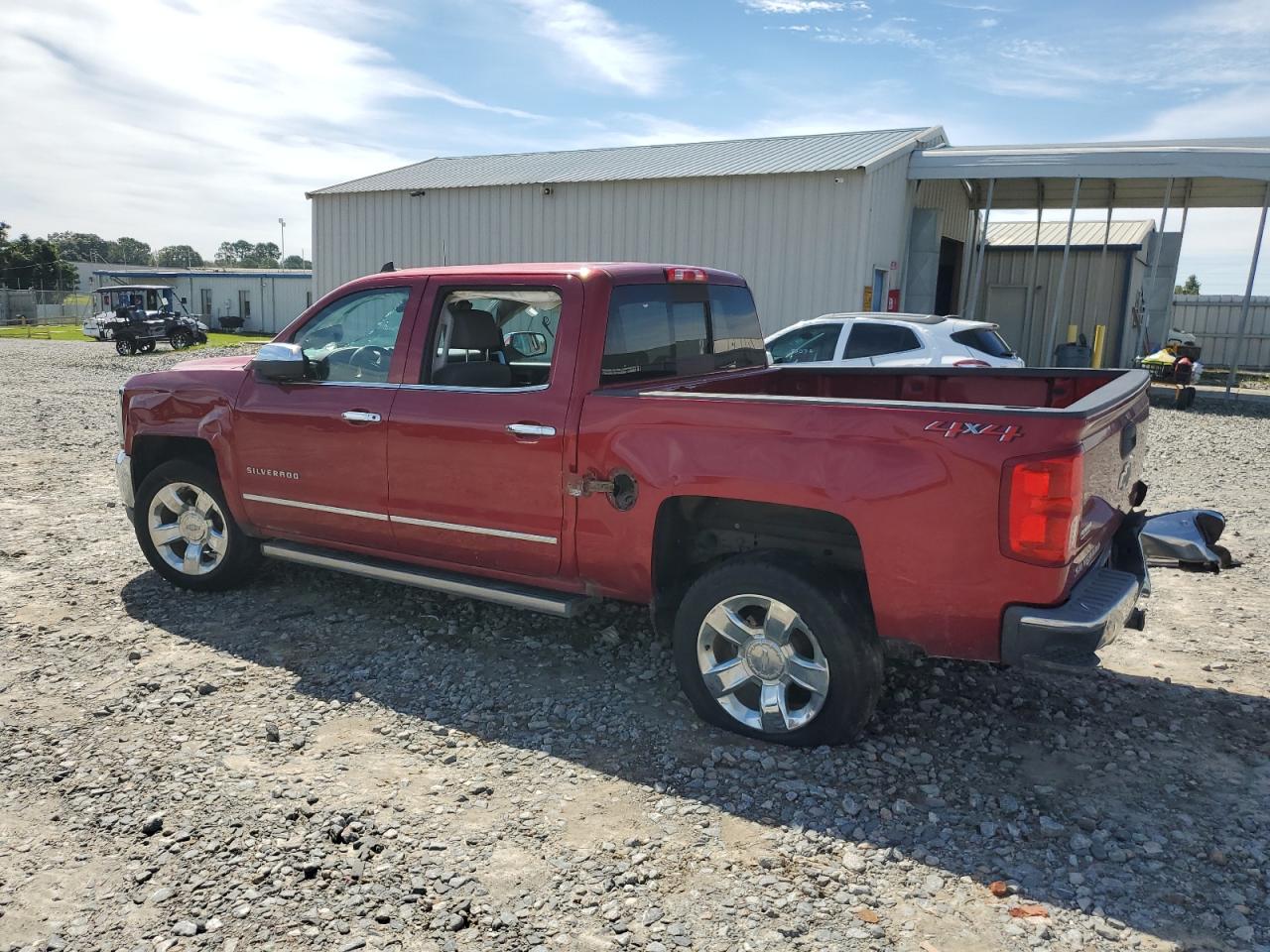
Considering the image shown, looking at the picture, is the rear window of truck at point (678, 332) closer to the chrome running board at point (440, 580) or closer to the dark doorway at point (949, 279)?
the chrome running board at point (440, 580)

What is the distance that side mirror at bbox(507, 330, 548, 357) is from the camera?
491 centimetres

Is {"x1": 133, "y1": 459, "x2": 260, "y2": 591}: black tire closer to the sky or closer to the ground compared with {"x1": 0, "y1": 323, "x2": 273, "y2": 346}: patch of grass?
closer to the sky

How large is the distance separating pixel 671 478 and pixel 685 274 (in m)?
1.44

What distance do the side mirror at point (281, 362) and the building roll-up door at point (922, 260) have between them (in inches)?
619

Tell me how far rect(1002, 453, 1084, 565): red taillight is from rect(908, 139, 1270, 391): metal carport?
617 inches

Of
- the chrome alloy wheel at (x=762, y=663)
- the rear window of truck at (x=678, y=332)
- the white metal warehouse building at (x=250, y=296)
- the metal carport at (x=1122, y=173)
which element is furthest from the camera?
the white metal warehouse building at (x=250, y=296)

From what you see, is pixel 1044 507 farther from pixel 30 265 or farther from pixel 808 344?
Result: pixel 30 265

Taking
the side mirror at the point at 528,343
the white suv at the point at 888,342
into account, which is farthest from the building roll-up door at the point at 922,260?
the side mirror at the point at 528,343

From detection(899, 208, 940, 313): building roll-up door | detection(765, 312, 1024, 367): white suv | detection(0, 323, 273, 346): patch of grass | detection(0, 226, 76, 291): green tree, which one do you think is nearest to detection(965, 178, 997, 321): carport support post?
detection(899, 208, 940, 313): building roll-up door

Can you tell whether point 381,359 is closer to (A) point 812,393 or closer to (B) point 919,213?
A: (A) point 812,393

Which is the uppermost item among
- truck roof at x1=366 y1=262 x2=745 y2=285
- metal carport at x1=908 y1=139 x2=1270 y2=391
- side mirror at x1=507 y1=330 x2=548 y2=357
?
metal carport at x1=908 y1=139 x2=1270 y2=391

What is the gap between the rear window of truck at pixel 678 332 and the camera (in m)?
4.47

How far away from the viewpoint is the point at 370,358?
5.02 m

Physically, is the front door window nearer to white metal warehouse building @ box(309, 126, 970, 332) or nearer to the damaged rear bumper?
the damaged rear bumper
